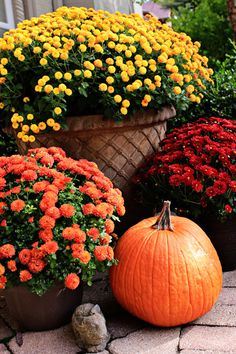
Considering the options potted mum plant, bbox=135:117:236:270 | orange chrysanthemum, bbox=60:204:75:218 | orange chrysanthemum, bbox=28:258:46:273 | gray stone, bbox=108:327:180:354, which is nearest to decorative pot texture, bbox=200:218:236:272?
potted mum plant, bbox=135:117:236:270

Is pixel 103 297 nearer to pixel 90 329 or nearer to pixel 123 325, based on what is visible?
pixel 123 325

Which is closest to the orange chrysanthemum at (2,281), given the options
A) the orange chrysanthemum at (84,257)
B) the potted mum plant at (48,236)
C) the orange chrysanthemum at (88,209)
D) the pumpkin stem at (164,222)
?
the potted mum plant at (48,236)

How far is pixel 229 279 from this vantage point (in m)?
2.46

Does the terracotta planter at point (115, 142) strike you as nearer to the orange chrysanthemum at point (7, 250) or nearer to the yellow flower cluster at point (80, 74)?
the yellow flower cluster at point (80, 74)

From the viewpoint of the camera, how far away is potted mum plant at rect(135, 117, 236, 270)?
7.66ft

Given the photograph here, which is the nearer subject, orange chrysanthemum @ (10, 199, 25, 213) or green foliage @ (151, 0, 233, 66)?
orange chrysanthemum @ (10, 199, 25, 213)

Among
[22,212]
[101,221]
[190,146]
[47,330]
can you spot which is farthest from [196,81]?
[47,330]

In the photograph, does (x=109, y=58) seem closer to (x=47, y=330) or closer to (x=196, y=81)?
(x=196, y=81)

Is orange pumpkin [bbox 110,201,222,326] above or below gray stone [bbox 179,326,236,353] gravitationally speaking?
above

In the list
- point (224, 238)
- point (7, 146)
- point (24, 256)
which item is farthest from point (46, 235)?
point (7, 146)

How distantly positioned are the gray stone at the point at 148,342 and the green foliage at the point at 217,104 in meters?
1.59

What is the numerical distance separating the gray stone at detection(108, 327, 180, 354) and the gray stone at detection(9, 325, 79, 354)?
17cm

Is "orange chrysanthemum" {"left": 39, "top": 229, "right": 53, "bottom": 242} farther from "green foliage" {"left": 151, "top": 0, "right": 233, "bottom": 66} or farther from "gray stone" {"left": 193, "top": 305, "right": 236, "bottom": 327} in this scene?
"green foliage" {"left": 151, "top": 0, "right": 233, "bottom": 66}

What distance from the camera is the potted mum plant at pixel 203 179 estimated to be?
91.9 inches
